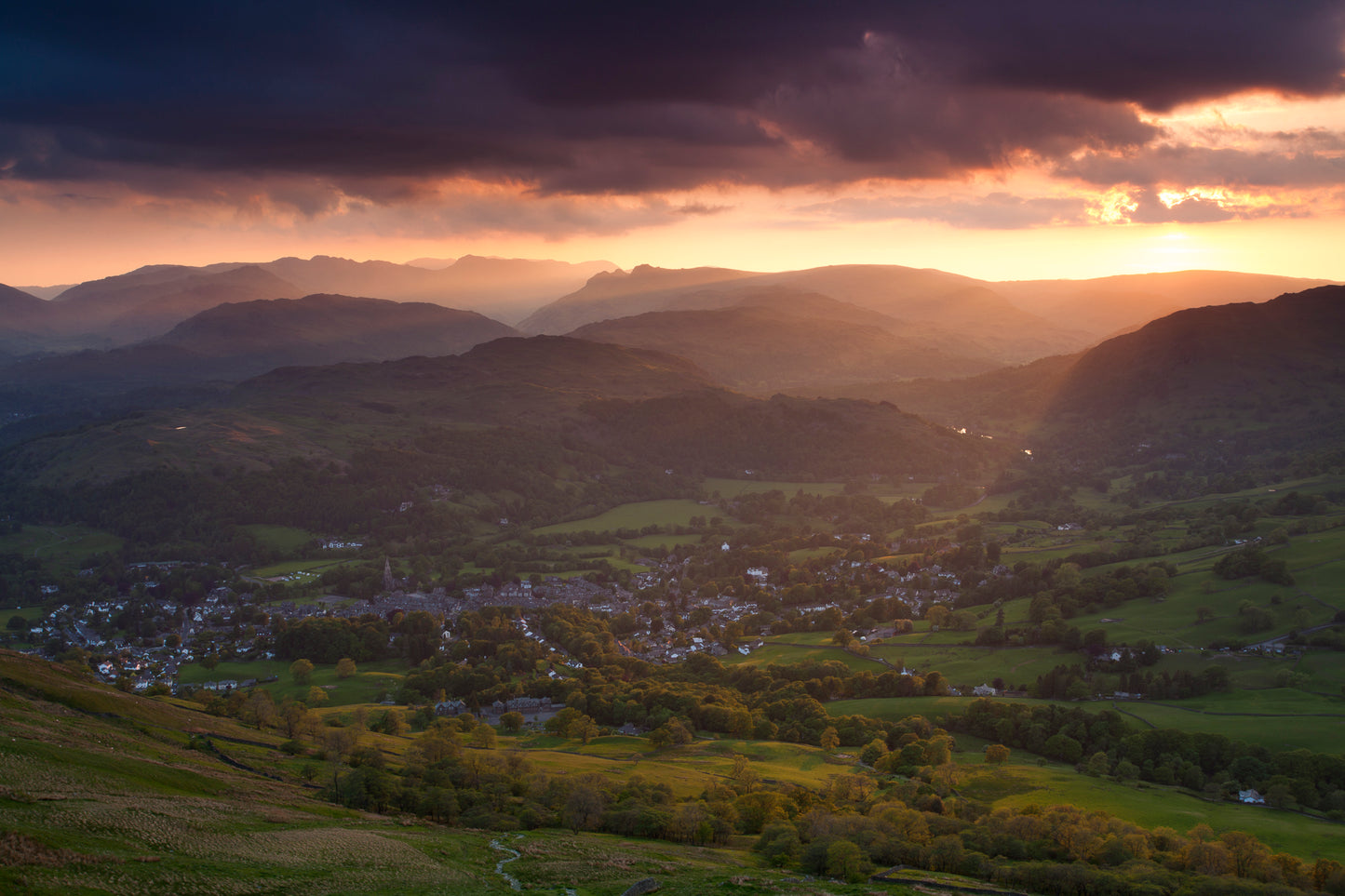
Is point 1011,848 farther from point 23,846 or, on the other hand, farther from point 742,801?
point 23,846

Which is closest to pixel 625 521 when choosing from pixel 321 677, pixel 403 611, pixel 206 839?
pixel 403 611

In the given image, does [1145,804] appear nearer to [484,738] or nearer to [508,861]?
[508,861]

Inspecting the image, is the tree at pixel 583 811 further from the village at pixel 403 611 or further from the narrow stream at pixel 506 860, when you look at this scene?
the village at pixel 403 611

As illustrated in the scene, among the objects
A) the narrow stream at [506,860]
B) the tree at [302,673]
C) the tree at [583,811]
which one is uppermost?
the narrow stream at [506,860]

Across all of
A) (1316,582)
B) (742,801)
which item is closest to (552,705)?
(742,801)

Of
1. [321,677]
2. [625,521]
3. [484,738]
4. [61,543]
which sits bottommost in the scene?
[321,677]

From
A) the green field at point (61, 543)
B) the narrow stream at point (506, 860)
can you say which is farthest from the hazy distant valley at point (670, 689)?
the green field at point (61, 543)

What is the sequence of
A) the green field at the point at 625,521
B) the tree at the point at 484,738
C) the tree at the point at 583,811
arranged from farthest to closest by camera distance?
the green field at the point at 625,521
the tree at the point at 484,738
the tree at the point at 583,811

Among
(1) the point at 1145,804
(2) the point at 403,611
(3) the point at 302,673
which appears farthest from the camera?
(2) the point at 403,611

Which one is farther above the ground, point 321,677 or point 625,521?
point 625,521

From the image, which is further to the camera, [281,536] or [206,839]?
[281,536]

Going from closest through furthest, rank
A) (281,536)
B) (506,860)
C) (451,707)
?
(506,860) → (451,707) → (281,536)
